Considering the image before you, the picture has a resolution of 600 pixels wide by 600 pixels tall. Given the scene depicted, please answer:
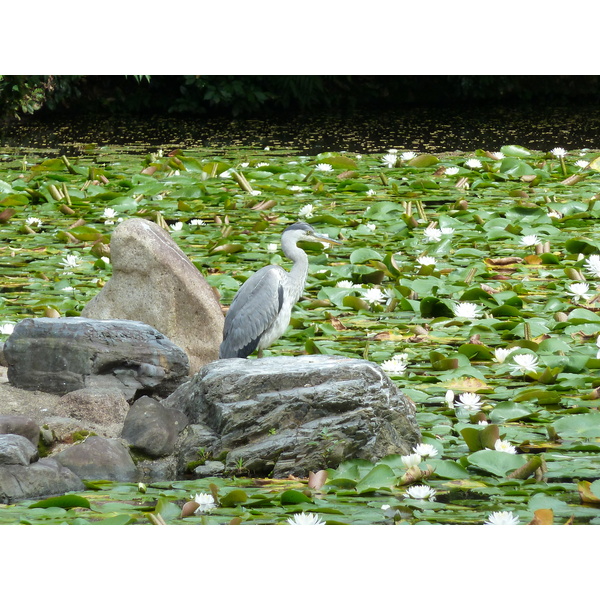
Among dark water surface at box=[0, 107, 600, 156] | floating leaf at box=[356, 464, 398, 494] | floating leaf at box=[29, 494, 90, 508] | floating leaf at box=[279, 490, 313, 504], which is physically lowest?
floating leaf at box=[29, 494, 90, 508]

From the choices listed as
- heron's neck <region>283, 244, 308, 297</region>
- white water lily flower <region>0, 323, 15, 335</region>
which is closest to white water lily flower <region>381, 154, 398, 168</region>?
heron's neck <region>283, 244, 308, 297</region>

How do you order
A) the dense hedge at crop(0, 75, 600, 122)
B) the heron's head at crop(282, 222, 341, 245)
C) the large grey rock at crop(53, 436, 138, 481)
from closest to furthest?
the large grey rock at crop(53, 436, 138, 481), the heron's head at crop(282, 222, 341, 245), the dense hedge at crop(0, 75, 600, 122)

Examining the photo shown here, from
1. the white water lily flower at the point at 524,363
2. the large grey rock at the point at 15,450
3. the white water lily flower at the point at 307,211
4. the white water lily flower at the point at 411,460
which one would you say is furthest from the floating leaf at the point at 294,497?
the white water lily flower at the point at 307,211

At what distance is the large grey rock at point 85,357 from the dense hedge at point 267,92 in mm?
8392

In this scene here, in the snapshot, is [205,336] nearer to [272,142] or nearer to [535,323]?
[535,323]

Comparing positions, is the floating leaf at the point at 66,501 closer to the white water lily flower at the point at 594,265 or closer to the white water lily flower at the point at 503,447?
the white water lily flower at the point at 503,447

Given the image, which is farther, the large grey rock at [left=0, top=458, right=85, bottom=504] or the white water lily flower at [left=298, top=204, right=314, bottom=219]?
the white water lily flower at [left=298, top=204, right=314, bottom=219]

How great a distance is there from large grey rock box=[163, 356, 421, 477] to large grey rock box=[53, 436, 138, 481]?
221 millimetres

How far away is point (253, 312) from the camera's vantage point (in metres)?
4.23

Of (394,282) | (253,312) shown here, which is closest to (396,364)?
(253,312)

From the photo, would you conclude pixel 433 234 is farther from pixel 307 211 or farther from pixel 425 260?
pixel 307 211

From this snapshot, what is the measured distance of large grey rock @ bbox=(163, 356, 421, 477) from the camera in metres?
3.65

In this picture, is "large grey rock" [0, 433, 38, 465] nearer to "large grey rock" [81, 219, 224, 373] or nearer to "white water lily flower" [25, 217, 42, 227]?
"large grey rock" [81, 219, 224, 373]

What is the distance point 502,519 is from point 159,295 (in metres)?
2.33
